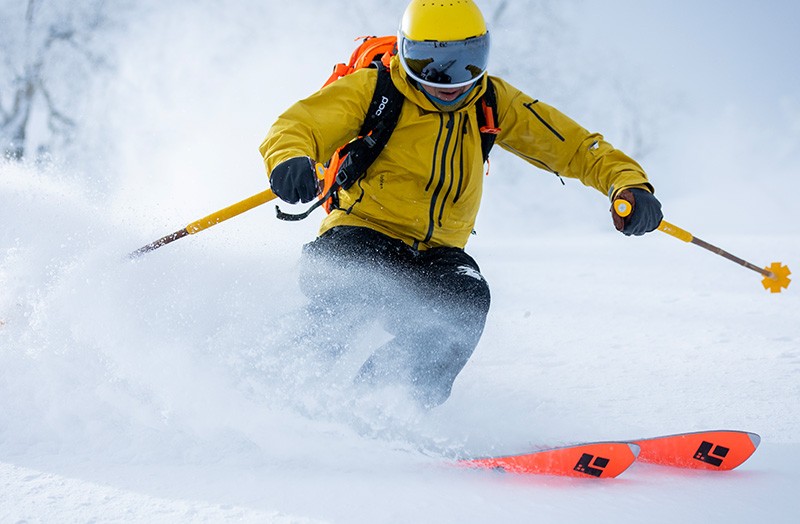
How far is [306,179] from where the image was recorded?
2.74 m

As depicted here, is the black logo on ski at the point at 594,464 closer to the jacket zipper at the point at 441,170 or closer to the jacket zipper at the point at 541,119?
the jacket zipper at the point at 441,170

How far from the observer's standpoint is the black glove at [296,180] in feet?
8.97

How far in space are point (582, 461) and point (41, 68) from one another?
52.1 ft

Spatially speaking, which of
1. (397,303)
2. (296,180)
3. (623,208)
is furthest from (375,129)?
(623,208)

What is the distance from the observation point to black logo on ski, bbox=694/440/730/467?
2.75m

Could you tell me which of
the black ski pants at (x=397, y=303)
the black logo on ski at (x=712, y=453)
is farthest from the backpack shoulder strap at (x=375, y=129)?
the black logo on ski at (x=712, y=453)

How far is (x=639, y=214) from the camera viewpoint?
3146mm

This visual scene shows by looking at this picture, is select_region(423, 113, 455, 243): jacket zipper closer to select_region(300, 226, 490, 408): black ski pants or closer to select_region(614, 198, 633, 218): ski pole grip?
select_region(300, 226, 490, 408): black ski pants

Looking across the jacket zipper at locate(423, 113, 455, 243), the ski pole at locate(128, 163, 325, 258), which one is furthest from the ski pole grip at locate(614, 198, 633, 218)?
the ski pole at locate(128, 163, 325, 258)

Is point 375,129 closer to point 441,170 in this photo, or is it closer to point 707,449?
point 441,170

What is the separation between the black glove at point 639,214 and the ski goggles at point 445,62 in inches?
33.8

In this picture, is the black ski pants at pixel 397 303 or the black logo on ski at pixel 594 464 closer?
the black logo on ski at pixel 594 464

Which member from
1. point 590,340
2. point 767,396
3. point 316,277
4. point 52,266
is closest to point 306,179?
point 316,277

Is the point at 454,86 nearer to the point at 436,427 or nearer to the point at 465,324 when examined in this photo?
the point at 465,324
